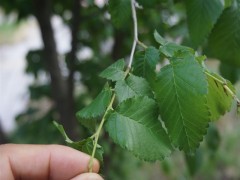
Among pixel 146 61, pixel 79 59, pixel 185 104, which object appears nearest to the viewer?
pixel 185 104

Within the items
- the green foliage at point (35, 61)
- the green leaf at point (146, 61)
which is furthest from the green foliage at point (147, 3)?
the green foliage at point (35, 61)

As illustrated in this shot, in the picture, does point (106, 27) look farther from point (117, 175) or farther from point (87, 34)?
point (117, 175)

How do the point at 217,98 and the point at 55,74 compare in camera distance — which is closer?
the point at 217,98

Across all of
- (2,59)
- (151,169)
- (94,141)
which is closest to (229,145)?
(151,169)

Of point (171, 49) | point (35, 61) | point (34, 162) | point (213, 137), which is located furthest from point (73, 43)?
point (171, 49)

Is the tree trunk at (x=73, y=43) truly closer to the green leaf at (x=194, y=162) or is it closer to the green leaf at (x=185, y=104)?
the green leaf at (x=194, y=162)

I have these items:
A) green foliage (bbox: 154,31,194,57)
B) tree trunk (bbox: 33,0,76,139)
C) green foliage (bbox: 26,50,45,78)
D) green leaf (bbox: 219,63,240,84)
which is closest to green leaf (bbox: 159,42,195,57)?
green foliage (bbox: 154,31,194,57)

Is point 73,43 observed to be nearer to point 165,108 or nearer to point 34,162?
point 34,162
